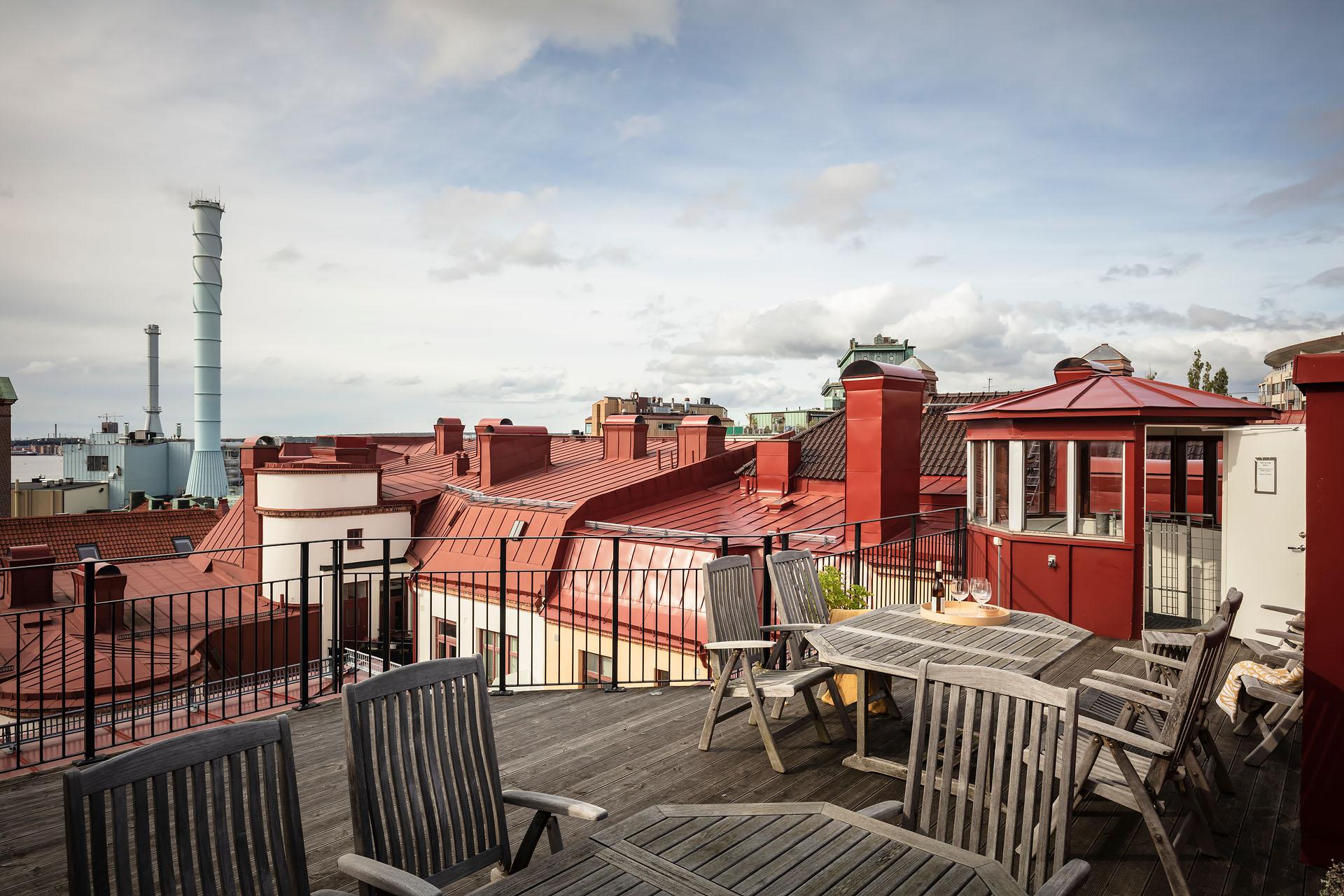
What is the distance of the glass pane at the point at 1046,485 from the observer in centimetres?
841

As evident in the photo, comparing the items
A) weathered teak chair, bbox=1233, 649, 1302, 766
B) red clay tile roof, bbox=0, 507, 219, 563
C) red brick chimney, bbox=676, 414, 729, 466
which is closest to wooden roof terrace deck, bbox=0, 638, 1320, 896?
weathered teak chair, bbox=1233, 649, 1302, 766

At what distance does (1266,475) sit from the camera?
7.03 metres

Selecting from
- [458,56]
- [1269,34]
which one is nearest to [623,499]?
[458,56]

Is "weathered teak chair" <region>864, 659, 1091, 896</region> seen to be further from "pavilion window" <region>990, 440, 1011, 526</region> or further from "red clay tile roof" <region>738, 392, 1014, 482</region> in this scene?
"red clay tile roof" <region>738, 392, 1014, 482</region>

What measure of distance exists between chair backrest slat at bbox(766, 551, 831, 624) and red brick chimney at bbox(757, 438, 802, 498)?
11.4m

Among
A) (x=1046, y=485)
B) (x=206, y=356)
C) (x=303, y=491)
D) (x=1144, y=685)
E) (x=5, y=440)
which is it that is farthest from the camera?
(x=206, y=356)

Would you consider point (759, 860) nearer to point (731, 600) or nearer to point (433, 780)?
point (433, 780)

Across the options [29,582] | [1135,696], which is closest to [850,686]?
[1135,696]

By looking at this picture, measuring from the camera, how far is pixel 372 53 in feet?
38.4

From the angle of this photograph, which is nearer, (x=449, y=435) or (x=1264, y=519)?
(x=1264, y=519)

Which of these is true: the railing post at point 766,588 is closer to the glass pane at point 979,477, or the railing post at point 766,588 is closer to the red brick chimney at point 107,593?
the glass pane at point 979,477

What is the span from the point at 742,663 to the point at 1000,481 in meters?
5.76

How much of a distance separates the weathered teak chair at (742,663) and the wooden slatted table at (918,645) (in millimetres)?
279

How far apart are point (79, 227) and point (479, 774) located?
51.0 m
